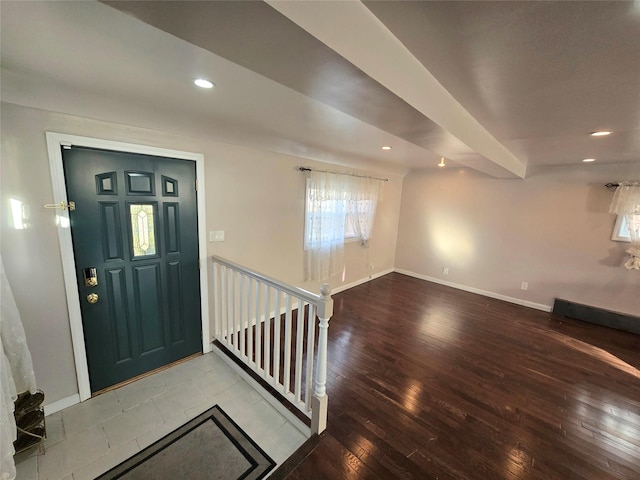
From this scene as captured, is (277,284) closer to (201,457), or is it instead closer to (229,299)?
(229,299)

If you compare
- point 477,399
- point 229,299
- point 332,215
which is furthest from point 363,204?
point 477,399

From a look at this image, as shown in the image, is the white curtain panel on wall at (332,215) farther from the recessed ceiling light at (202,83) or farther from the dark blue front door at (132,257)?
the recessed ceiling light at (202,83)

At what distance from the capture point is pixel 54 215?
1.68m

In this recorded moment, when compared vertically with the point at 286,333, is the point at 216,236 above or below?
above

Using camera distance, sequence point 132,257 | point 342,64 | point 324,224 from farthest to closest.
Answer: point 324,224 < point 132,257 < point 342,64

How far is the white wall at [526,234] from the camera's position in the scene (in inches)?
133

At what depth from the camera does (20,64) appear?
3.82 feet

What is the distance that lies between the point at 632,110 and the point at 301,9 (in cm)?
198

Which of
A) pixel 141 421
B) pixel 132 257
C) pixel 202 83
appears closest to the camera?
pixel 202 83

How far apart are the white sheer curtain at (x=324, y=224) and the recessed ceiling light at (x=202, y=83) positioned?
80.2 inches

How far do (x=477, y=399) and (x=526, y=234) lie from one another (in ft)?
10.0

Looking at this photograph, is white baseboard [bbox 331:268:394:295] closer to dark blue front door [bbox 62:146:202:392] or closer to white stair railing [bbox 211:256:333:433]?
white stair railing [bbox 211:256:333:433]

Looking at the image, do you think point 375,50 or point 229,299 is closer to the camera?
point 375,50

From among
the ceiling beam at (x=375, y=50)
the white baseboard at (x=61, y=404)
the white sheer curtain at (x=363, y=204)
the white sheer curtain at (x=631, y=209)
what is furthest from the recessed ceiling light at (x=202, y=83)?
the white sheer curtain at (x=631, y=209)
